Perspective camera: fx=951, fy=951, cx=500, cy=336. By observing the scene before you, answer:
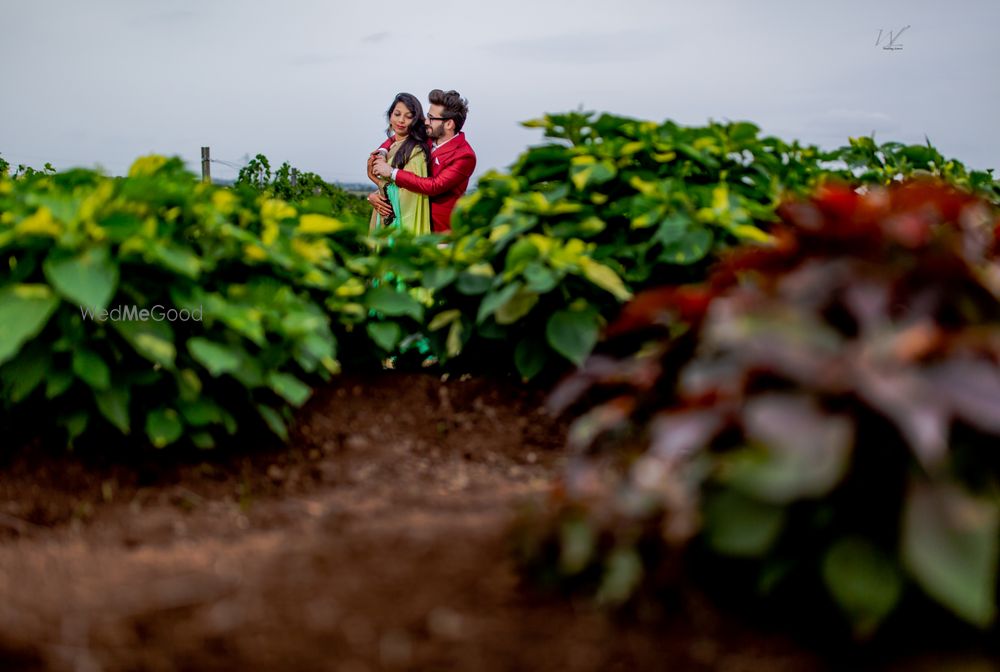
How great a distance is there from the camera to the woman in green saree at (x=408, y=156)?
7527 mm

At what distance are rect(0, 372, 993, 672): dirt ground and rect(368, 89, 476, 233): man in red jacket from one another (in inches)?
167

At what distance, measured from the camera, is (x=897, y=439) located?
6.23 ft

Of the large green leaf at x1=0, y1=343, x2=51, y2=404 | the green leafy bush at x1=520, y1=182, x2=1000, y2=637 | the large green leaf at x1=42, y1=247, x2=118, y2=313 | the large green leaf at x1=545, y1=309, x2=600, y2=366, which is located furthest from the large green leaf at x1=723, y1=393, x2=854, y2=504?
the large green leaf at x1=0, y1=343, x2=51, y2=404

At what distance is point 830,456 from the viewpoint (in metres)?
1.68

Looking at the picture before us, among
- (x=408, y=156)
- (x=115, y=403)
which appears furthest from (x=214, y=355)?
(x=408, y=156)

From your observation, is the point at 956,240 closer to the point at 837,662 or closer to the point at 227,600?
the point at 837,662

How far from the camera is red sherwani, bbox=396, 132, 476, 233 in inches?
285

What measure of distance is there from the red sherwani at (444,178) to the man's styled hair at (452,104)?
4.8 inches

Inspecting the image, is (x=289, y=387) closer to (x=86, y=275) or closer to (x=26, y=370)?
(x=86, y=275)

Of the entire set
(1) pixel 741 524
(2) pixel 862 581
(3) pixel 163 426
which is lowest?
(3) pixel 163 426

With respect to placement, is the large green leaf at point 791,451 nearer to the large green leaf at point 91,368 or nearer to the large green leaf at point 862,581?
the large green leaf at point 862,581

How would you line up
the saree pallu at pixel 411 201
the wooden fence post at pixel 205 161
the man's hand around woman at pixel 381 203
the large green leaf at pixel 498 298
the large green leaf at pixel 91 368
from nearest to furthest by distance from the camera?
1. the large green leaf at pixel 91 368
2. the large green leaf at pixel 498 298
3. the saree pallu at pixel 411 201
4. the man's hand around woman at pixel 381 203
5. the wooden fence post at pixel 205 161

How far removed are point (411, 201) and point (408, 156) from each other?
14.6 inches

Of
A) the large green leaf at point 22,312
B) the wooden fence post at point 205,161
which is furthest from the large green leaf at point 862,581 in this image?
the wooden fence post at point 205,161
